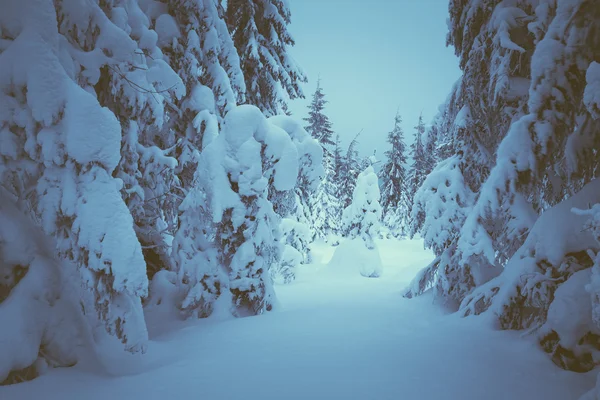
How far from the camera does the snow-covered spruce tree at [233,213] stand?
22.3 feet

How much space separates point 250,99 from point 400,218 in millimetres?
32316

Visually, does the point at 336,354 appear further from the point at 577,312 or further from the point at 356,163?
the point at 356,163

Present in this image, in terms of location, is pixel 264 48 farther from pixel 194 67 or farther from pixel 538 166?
pixel 538 166

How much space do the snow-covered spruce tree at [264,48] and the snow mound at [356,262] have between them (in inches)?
415

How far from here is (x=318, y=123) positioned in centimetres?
2566

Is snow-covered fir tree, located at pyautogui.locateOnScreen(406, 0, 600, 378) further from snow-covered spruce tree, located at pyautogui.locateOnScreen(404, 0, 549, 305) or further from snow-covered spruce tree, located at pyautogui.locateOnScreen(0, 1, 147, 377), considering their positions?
snow-covered spruce tree, located at pyautogui.locateOnScreen(0, 1, 147, 377)

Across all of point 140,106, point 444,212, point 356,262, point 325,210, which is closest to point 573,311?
point 444,212

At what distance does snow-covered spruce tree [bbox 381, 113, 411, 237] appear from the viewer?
3631 cm

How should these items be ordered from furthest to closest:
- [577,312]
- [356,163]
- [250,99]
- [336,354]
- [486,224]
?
[356,163] → [250,99] → [486,224] → [336,354] → [577,312]

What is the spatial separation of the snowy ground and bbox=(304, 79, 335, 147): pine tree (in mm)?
21063

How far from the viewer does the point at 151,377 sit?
12.5 feet

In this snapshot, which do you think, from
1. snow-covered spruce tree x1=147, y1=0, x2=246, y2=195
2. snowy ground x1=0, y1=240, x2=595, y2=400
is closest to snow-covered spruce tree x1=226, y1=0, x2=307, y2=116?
snow-covered spruce tree x1=147, y1=0, x2=246, y2=195

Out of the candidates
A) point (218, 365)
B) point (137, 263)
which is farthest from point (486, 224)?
point (137, 263)

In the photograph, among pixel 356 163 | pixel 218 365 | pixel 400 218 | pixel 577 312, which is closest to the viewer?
pixel 577 312
